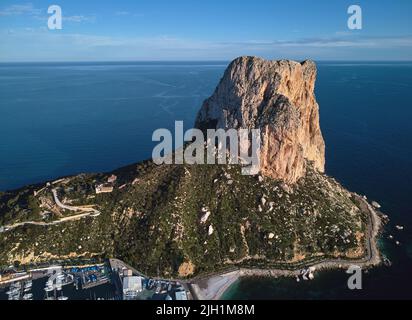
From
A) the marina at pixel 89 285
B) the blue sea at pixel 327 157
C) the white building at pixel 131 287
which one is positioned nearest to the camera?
the white building at pixel 131 287

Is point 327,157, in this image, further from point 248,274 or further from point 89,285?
point 89,285

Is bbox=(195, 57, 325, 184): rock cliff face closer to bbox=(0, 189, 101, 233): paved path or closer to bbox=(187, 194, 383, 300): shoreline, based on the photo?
bbox=(187, 194, 383, 300): shoreline

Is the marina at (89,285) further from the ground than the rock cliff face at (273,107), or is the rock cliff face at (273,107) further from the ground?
the rock cliff face at (273,107)

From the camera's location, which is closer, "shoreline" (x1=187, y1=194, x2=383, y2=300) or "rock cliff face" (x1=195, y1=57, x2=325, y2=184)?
"shoreline" (x1=187, y1=194, x2=383, y2=300)

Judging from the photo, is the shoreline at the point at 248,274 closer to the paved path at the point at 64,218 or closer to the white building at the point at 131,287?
the white building at the point at 131,287

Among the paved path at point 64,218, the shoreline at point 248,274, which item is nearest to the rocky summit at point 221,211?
the paved path at point 64,218

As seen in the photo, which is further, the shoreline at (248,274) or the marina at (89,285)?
the shoreline at (248,274)

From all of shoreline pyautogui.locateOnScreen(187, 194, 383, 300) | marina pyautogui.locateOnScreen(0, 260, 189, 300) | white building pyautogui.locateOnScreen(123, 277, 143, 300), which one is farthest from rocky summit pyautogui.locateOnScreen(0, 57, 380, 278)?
white building pyautogui.locateOnScreen(123, 277, 143, 300)

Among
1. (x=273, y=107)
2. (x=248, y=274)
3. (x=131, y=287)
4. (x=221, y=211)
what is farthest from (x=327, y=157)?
(x=131, y=287)
